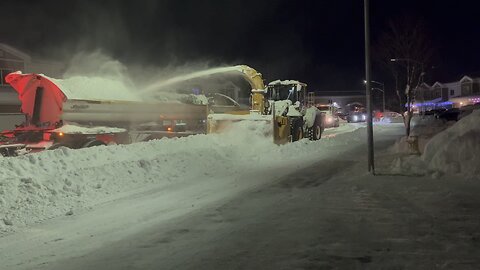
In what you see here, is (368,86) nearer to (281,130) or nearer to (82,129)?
(82,129)

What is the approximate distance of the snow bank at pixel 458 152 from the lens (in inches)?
458

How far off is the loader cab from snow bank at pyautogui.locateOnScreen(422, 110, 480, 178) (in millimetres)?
11837

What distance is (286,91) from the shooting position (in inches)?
997

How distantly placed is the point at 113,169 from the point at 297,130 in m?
13.8

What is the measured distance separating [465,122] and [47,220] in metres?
11.2

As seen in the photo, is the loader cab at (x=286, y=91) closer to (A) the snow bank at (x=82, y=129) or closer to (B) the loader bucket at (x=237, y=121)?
(B) the loader bucket at (x=237, y=121)

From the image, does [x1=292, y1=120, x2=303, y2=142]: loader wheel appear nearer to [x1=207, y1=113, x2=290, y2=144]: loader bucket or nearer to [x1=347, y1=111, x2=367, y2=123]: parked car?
[x1=207, y1=113, x2=290, y2=144]: loader bucket

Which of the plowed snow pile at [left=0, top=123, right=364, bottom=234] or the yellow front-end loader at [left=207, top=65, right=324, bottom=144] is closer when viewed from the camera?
the plowed snow pile at [left=0, top=123, right=364, bottom=234]

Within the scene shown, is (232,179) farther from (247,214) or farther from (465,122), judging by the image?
(465,122)

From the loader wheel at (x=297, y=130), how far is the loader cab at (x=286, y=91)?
49.3 inches

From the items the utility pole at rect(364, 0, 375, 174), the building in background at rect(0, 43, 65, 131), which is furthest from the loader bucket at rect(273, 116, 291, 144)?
the building in background at rect(0, 43, 65, 131)

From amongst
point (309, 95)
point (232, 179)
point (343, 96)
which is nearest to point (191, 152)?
point (232, 179)

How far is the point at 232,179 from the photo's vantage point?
13.2m

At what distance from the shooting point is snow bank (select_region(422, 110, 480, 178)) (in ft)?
38.2
